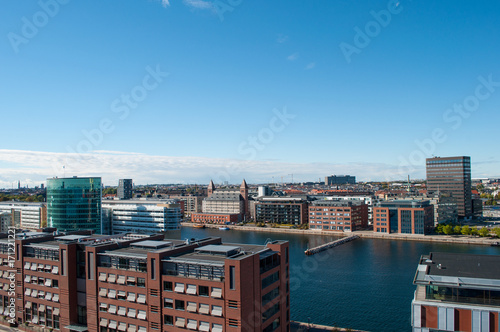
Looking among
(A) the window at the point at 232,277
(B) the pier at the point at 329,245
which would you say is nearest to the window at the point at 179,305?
(A) the window at the point at 232,277

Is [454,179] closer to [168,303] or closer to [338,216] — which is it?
[338,216]

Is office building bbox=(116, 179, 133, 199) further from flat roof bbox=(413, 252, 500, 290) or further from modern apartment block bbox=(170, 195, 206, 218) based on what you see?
flat roof bbox=(413, 252, 500, 290)

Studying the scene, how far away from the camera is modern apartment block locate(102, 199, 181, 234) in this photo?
46781 mm

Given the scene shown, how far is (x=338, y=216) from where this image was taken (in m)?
48.9

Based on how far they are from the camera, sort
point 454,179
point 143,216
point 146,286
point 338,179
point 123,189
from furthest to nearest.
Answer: point 338,179
point 123,189
point 454,179
point 143,216
point 146,286

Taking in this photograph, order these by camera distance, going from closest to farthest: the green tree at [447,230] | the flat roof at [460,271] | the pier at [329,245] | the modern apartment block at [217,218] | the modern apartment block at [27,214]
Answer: the flat roof at [460,271], the pier at [329,245], the green tree at [447,230], the modern apartment block at [27,214], the modern apartment block at [217,218]

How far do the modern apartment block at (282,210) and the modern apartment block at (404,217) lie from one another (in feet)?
41.8

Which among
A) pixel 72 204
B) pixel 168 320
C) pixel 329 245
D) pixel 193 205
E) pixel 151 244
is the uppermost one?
pixel 151 244

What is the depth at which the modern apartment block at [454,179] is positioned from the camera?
55.2 meters

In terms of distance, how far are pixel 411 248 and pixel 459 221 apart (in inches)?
852

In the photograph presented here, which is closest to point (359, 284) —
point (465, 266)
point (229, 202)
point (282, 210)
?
point (465, 266)

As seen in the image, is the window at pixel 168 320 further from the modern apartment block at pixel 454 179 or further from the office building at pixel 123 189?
the office building at pixel 123 189

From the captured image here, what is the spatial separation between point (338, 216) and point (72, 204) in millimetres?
30876

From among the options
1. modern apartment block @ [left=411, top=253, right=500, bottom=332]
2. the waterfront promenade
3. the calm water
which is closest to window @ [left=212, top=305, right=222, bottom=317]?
modern apartment block @ [left=411, top=253, right=500, bottom=332]
